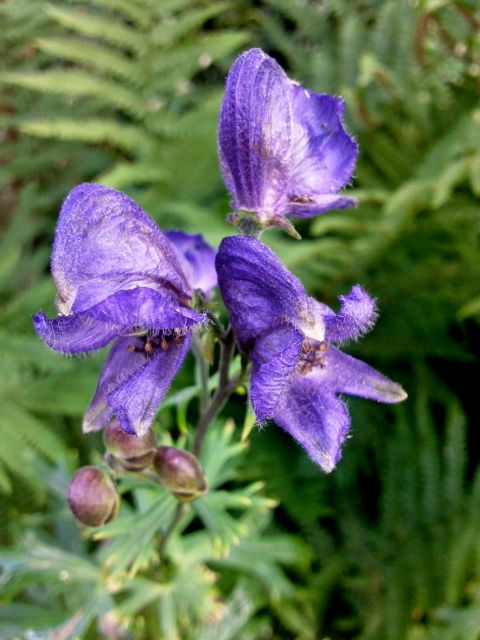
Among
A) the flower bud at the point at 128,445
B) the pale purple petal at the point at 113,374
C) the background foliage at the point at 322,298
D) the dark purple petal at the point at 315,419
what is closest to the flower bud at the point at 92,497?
the flower bud at the point at 128,445

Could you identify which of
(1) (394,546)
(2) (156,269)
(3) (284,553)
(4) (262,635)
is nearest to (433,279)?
(1) (394,546)

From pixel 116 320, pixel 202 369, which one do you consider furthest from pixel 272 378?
pixel 202 369

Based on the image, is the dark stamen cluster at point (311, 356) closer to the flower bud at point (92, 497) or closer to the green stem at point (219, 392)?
the green stem at point (219, 392)

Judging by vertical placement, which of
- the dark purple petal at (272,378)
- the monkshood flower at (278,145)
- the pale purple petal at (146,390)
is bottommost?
the pale purple petal at (146,390)

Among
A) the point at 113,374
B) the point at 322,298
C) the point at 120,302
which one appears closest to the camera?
the point at 120,302

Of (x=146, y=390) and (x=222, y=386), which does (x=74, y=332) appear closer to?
(x=146, y=390)

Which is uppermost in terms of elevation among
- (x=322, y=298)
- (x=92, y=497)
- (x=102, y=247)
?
(x=102, y=247)
